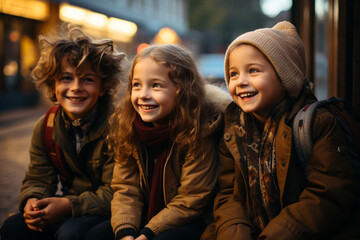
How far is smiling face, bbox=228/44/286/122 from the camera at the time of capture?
2006 mm

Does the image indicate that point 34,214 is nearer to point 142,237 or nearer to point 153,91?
point 142,237

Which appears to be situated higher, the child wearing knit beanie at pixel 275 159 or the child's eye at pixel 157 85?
the child's eye at pixel 157 85

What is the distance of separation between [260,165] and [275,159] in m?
0.10

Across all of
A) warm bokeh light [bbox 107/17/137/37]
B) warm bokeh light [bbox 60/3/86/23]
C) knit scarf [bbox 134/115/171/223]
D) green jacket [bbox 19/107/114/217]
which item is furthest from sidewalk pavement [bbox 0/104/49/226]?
warm bokeh light [bbox 107/17/137/37]

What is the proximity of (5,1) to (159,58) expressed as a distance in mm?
12484

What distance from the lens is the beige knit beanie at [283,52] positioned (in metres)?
1.97

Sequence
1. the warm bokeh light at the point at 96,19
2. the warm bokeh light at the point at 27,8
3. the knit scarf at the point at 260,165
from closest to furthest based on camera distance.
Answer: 1. the knit scarf at the point at 260,165
2. the warm bokeh light at the point at 27,8
3. the warm bokeh light at the point at 96,19

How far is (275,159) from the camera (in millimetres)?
1934

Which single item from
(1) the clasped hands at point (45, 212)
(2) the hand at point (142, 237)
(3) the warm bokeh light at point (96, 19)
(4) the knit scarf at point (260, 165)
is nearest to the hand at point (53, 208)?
(1) the clasped hands at point (45, 212)

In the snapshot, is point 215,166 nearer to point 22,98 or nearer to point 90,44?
point 90,44

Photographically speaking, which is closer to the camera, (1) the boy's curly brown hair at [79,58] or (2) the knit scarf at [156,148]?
(2) the knit scarf at [156,148]

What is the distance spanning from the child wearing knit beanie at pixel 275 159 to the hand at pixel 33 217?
1.08 meters

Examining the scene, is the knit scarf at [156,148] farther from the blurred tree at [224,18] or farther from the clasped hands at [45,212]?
the blurred tree at [224,18]

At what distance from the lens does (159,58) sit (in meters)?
2.33
